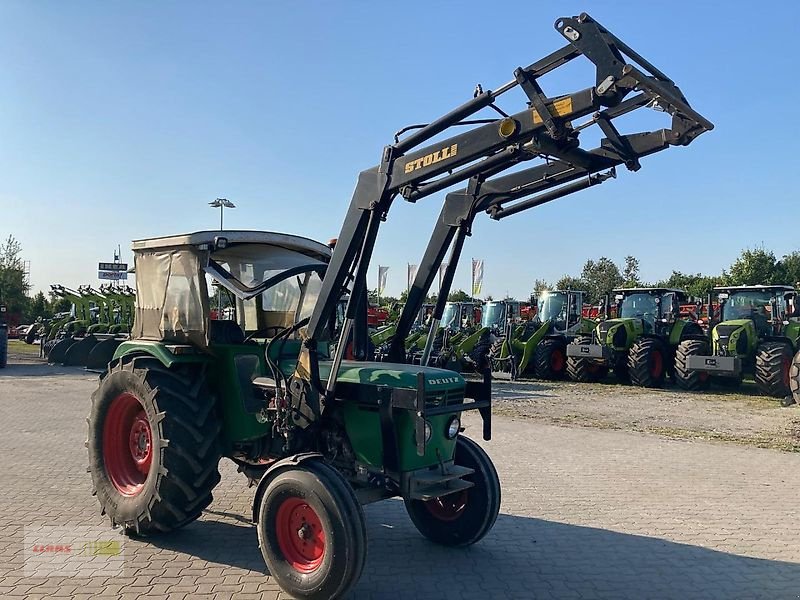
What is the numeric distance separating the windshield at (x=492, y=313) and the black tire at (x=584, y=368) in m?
3.70

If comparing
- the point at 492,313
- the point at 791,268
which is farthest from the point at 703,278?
the point at 492,313

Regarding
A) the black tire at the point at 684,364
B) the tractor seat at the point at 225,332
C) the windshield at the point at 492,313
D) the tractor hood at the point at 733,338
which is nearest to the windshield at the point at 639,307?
the black tire at the point at 684,364

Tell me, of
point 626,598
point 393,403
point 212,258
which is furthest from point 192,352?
point 626,598

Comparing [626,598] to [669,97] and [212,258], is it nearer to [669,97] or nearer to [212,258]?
[669,97]

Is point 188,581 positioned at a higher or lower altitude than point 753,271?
lower

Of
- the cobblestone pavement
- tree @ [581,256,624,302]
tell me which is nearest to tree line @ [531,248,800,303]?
tree @ [581,256,624,302]

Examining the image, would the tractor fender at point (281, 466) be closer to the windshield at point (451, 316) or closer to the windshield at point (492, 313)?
the windshield at point (492, 313)

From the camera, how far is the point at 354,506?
4070mm

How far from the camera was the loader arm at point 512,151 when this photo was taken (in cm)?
373

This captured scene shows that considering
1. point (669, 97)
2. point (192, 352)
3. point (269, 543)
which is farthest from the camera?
point (192, 352)

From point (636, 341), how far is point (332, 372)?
49.1 ft

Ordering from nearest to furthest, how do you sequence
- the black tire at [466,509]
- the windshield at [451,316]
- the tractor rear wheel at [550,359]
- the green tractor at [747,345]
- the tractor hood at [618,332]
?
1. the black tire at [466,509]
2. the green tractor at [747,345]
3. the tractor hood at [618,332]
4. the tractor rear wheel at [550,359]
5. the windshield at [451,316]

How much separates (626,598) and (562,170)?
2.80 m

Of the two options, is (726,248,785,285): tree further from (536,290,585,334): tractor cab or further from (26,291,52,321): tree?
(26,291,52,321): tree
